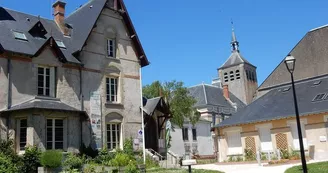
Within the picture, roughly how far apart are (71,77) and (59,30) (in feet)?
13.7

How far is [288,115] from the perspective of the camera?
23.9 m

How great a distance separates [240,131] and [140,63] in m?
9.32

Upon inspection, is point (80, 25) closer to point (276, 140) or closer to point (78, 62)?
point (78, 62)

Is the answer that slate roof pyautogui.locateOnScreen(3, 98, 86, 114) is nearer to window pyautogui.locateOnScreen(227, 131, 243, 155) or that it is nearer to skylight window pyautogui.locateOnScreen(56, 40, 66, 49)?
skylight window pyautogui.locateOnScreen(56, 40, 66, 49)

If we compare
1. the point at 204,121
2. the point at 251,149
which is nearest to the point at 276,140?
the point at 251,149

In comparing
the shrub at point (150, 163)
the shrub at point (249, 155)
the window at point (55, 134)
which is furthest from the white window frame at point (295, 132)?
the window at point (55, 134)

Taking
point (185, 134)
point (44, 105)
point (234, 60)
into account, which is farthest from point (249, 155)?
point (234, 60)

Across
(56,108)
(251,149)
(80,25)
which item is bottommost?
(251,149)

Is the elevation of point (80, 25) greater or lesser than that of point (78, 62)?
greater

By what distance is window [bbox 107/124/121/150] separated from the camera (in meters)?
22.5

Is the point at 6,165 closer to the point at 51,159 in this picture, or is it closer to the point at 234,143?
the point at 51,159

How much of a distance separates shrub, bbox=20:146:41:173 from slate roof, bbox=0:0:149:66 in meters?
5.37

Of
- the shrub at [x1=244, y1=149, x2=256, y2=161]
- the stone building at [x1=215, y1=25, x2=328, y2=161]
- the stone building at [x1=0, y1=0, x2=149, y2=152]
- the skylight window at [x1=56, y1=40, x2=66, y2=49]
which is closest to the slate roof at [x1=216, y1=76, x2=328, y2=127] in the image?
the stone building at [x1=215, y1=25, x2=328, y2=161]

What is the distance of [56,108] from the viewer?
1872 centimetres
